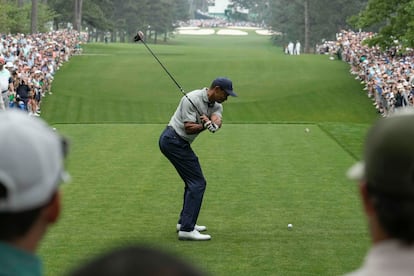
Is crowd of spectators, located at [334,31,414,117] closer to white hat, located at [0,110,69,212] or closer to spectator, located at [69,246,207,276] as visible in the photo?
white hat, located at [0,110,69,212]

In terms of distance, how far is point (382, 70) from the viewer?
119 ft

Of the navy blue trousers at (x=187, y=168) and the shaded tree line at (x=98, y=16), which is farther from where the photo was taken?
the shaded tree line at (x=98, y=16)

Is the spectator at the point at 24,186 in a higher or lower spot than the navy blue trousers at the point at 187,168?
higher

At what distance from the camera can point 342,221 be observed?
1215 cm

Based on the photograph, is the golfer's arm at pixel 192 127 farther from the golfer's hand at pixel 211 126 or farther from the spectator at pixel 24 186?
the spectator at pixel 24 186

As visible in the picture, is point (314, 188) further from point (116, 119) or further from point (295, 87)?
point (295, 87)

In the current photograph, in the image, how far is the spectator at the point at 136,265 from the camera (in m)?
2.21

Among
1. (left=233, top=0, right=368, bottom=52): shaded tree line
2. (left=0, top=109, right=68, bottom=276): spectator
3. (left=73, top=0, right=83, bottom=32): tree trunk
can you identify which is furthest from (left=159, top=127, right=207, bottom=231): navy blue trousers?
(left=233, top=0, right=368, bottom=52): shaded tree line

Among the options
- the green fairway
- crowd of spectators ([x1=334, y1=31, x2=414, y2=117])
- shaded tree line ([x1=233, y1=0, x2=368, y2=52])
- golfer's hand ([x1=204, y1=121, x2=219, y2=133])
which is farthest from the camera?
shaded tree line ([x1=233, y1=0, x2=368, y2=52])

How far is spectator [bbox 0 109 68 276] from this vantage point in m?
2.84

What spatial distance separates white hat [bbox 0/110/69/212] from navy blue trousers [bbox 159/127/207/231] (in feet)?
25.8

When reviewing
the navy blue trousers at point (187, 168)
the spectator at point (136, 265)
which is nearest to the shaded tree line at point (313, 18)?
the navy blue trousers at point (187, 168)

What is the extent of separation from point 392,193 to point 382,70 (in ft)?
111

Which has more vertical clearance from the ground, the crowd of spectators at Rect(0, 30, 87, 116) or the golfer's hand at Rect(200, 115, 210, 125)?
the golfer's hand at Rect(200, 115, 210, 125)
